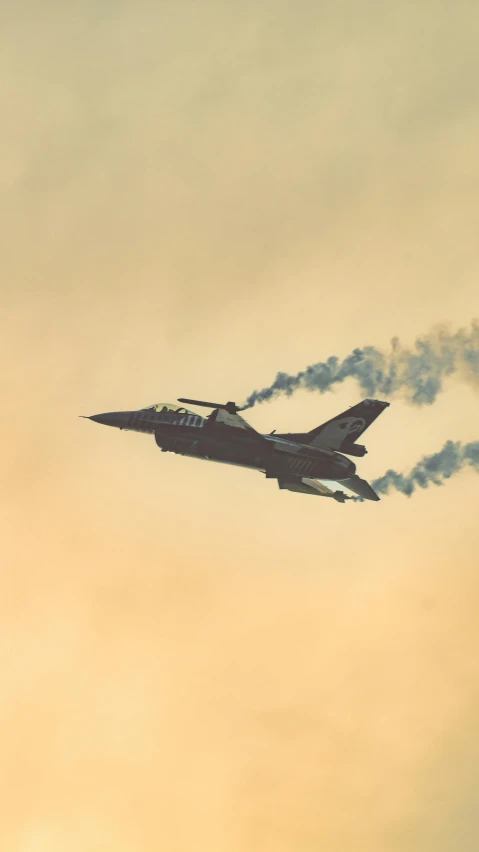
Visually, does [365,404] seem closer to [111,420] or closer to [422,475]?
[422,475]

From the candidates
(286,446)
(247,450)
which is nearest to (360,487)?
(286,446)

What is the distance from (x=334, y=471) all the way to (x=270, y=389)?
23.2 feet

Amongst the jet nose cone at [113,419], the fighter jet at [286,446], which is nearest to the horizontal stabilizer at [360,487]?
the fighter jet at [286,446]

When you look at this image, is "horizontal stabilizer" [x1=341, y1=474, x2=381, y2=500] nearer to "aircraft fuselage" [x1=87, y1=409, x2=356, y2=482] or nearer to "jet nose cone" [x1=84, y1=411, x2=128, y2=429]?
"aircraft fuselage" [x1=87, y1=409, x2=356, y2=482]

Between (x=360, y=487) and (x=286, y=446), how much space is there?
5.88 meters

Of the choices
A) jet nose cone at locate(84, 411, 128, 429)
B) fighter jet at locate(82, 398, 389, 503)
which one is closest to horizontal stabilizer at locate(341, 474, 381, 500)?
fighter jet at locate(82, 398, 389, 503)

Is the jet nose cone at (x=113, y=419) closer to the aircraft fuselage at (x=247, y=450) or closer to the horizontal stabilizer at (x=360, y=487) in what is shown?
the aircraft fuselage at (x=247, y=450)

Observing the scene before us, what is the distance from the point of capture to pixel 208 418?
84.0 m

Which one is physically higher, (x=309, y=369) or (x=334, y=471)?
(x=309, y=369)

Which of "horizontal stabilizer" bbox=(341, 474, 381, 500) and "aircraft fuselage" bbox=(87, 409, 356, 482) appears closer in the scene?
"aircraft fuselage" bbox=(87, 409, 356, 482)

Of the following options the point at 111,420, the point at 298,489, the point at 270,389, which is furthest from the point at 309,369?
the point at 111,420

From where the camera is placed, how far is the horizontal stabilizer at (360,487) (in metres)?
84.6

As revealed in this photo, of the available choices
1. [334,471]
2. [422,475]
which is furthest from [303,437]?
[422,475]

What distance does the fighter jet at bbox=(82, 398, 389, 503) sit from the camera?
83625 mm
